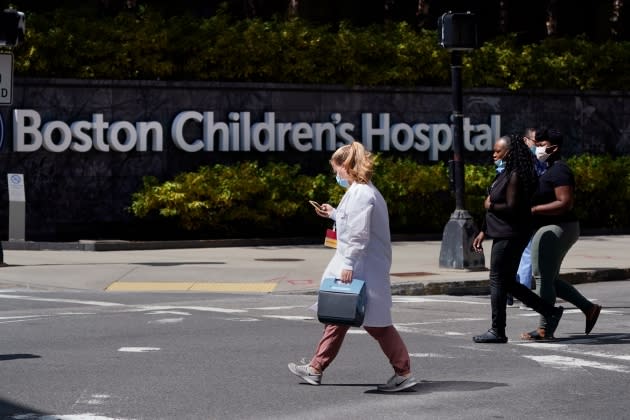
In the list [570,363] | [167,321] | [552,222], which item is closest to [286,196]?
[167,321]

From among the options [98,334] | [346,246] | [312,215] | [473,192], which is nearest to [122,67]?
[312,215]

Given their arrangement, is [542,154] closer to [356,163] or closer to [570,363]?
[570,363]

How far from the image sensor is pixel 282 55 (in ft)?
80.8

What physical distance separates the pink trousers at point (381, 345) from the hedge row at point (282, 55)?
14.4 metres

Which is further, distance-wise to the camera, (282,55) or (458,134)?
(282,55)

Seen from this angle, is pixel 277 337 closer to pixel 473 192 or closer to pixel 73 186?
pixel 73 186

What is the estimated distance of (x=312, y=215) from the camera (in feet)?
78.4

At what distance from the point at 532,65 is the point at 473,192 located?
11.2 ft

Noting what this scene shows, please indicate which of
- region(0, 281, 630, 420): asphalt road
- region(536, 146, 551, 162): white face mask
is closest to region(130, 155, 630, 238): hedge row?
region(0, 281, 630, 420): asphalt road

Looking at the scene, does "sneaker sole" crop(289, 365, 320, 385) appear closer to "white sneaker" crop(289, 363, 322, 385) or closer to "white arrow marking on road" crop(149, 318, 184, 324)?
"white sneaker" crop(289, 363, 322, 385)

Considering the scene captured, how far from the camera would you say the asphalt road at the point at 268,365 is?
867 centimetres

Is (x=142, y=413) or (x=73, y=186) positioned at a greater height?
(x=73, y=186)

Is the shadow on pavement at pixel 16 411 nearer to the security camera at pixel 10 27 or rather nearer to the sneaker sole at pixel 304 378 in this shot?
the sneaker sole at pixel 304 378

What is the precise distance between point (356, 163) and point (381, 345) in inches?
48.4
